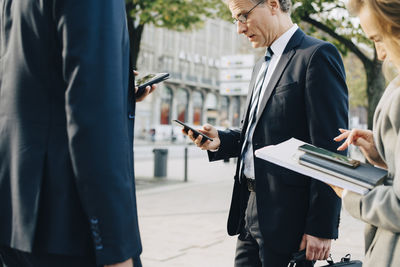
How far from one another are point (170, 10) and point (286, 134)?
838 centimetres

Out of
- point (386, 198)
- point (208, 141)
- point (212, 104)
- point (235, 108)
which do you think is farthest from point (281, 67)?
point (235, 108)

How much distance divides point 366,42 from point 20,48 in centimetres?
1037

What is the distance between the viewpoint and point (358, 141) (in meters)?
1.72

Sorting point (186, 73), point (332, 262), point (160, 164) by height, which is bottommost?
point (160, 164)

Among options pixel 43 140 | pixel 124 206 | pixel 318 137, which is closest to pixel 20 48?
pixel 43 140

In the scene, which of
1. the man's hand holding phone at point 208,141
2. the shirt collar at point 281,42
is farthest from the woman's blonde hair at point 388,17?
the man's hand holding phone at point 208,141

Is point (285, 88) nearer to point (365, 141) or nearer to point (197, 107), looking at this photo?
point (365, 141)

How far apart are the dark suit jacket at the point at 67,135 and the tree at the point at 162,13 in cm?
803

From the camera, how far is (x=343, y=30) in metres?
10.6

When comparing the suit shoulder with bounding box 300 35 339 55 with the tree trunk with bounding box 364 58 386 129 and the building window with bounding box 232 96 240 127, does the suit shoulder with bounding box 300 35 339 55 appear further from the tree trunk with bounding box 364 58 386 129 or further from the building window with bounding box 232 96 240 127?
the building window with bounding box 232 96 240 127

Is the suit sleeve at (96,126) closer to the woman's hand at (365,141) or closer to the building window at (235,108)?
the woman's hand at (365,141)

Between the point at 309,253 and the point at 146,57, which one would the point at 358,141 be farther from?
the point at 146,57

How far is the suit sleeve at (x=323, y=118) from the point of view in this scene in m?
2.20

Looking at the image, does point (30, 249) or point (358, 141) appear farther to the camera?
point (358, 141)
